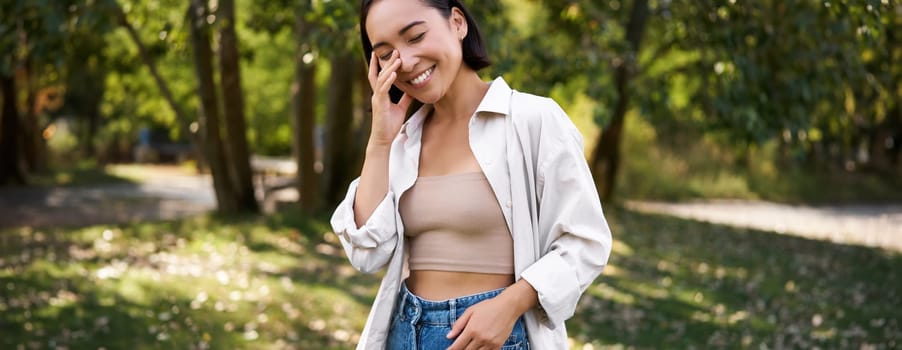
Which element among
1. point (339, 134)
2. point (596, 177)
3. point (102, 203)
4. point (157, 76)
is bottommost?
point (596, 177)

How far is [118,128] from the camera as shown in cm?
3744

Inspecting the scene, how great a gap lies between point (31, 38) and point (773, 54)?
23.1 feet

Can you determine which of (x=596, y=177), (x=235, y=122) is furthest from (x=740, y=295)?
(x=596, y=177)

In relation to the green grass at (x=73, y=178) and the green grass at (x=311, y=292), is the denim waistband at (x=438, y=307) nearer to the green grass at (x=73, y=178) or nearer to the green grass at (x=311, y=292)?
the green grass at (x=311, y=292)

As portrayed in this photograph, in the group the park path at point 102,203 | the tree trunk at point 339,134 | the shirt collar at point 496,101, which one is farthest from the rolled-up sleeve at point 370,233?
the park path at point 102,203

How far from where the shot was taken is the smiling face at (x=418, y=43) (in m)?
2.27

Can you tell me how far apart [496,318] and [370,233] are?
42 cm

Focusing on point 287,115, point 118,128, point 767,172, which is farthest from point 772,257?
point 118,128

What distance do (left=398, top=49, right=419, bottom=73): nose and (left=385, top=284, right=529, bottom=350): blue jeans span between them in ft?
1.96

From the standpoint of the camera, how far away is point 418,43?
229 cm

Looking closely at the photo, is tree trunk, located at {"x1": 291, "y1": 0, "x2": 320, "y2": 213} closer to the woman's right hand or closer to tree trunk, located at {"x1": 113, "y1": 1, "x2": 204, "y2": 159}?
tree trunk, located at {"x1": 113, "y1": 1, "x2": 204, "y2": 159}

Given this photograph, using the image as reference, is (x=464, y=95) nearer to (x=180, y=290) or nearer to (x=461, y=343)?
(x=461, y=343)

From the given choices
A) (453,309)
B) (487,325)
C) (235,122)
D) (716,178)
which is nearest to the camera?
(487,325)

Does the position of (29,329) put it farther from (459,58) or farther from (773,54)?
(773,54)
